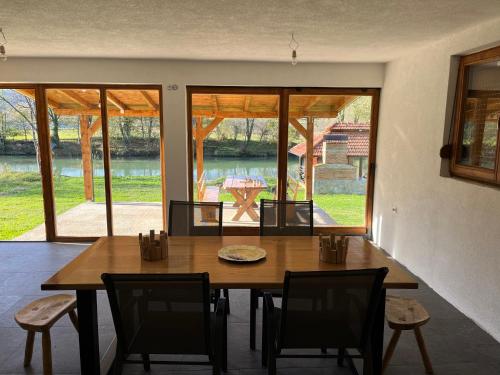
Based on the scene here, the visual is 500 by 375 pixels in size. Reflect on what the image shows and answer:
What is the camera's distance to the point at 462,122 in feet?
10.8

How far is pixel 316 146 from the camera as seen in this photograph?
5.13m

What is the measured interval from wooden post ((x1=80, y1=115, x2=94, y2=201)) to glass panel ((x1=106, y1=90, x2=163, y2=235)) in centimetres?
29

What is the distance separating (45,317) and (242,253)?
1.22 meters

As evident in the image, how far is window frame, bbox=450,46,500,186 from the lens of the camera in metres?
2.95

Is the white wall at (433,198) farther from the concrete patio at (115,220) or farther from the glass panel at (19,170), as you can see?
the glass panel at (19,170)

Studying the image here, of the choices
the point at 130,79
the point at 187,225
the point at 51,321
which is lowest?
the point at 51,321

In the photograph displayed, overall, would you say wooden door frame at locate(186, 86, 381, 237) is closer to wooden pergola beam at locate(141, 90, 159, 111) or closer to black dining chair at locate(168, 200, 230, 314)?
wooden pergola beam at locate(141, 90, 159, 111)

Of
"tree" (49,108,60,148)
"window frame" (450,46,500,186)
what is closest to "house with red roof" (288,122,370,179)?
"window frame" (450,46,500,186)

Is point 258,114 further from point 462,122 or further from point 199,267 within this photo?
point 199,267

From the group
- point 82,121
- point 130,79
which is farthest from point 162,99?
point 82,121

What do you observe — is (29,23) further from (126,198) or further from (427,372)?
(427,372)


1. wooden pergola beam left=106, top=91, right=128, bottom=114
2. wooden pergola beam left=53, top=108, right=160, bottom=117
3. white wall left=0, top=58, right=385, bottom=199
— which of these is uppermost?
white wall left=0, top=58, right=385, bottom=199

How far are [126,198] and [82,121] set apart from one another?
1156 millimetres

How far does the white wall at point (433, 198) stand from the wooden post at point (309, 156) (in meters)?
0.90
